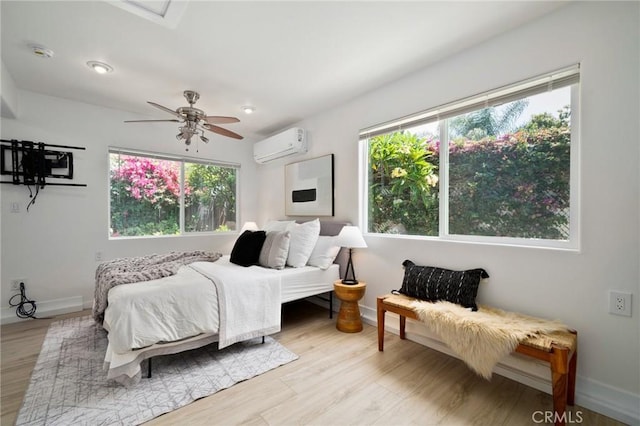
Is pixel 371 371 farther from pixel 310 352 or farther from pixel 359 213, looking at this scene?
pixel 359 213

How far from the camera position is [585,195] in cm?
171

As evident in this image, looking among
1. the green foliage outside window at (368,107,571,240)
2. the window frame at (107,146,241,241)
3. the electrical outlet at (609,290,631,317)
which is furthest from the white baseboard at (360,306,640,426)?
the window frame at (107,146,241,241)

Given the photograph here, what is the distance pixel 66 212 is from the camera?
10.6 feet

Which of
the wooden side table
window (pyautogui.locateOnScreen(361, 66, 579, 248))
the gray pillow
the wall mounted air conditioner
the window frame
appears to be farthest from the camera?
the wall mounted air conditioner

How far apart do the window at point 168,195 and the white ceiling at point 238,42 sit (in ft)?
3.32

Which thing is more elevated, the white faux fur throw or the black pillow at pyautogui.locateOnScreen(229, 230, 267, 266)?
the black pillow at pyautogui.locateOnScreen(229, 230, 267, 266)

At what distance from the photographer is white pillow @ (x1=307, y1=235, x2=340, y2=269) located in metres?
3.07

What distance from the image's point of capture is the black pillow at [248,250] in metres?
2.97

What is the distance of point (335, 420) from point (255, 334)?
103cm

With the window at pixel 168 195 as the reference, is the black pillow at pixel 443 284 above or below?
below

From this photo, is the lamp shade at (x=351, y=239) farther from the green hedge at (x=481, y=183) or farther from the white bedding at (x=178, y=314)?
the white bedding at (x=178, y=314)

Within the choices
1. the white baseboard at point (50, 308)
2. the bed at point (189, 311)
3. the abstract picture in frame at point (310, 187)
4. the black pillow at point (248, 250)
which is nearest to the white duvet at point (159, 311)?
the bed at point (189, 311)

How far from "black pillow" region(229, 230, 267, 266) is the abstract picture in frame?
34.6 inches

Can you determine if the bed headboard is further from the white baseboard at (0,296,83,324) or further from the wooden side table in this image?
the white baseboard at (0,296,83,324)
